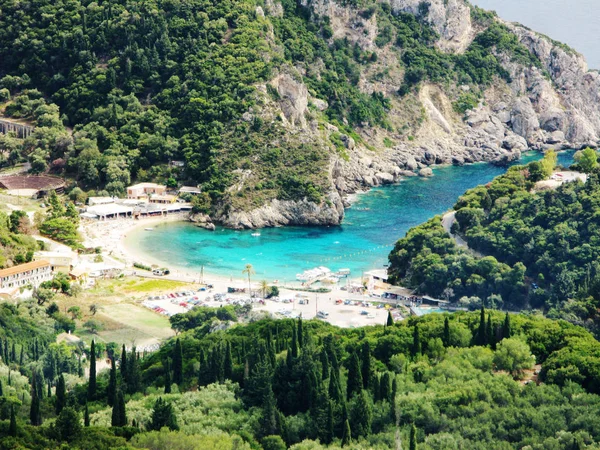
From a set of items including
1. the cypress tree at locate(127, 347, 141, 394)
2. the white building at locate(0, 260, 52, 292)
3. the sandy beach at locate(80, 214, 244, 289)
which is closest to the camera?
the cypress tree at locate(127, 347, 141, 394)

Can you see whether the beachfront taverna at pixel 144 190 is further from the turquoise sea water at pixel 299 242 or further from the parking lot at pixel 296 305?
the parking lot at pixel 296 305

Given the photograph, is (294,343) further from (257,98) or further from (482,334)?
(257,98)

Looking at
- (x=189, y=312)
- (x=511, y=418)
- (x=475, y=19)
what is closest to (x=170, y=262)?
(x=189, y=312)

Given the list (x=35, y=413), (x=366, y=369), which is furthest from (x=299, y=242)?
(x=35, y=413)

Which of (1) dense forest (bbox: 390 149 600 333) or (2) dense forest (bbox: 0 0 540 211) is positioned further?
(2) dense forest (bbox: 0 0 540 211)

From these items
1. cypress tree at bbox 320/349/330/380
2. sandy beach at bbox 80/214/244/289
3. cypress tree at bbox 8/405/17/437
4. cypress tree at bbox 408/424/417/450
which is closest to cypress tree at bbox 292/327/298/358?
cypress tree at bbox 320/349/330/380

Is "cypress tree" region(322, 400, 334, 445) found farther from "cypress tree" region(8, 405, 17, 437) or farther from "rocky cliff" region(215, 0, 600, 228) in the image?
"rocky cliff" region(215, 0, 600, 228)
